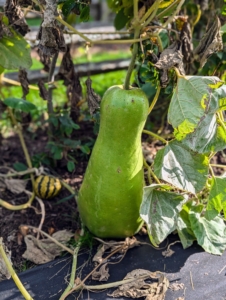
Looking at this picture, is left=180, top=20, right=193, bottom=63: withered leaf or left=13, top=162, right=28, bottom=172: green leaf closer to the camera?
left=180, top=20, right=193, bottom=63: withered leaf

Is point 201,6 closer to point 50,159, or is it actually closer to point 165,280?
point 50,159

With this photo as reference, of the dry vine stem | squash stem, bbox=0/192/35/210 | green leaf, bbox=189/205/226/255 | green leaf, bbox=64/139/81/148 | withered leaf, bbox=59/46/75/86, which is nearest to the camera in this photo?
the dry vine stem

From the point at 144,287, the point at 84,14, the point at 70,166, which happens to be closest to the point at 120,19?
the point at 84,14

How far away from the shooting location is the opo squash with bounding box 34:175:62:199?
1.97 meters

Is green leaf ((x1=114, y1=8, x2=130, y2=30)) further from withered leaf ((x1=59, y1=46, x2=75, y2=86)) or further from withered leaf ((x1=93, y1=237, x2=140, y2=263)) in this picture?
withered leaf ((x1=93, y1=237, x2=140, y2=263))

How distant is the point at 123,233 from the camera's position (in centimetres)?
168

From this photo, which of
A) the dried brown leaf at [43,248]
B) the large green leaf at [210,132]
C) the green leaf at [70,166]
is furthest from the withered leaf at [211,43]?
the dried brown leaf at [43,248]

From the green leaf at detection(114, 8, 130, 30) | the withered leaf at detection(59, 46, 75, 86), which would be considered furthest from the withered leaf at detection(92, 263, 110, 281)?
the green leaf at detection(114, 8, 130, 30)

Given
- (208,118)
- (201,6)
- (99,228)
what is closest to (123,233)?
(99,228)

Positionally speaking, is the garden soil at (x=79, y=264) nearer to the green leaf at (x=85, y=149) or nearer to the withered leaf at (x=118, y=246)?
the withered leaf at (x=118, y=246)

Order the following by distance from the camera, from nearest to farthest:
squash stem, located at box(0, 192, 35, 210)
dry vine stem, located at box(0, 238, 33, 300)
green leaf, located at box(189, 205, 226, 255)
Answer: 1. dry vine stem, located at box(0, 238, 33, 300)
2. green leaf, located at box(189, 205, 226, 255)
3. squash stem, located at box(0, 192, 35, 210)

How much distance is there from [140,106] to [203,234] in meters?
0.57

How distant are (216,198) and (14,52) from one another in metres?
1.03

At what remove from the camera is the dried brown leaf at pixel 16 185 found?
2.04 m
